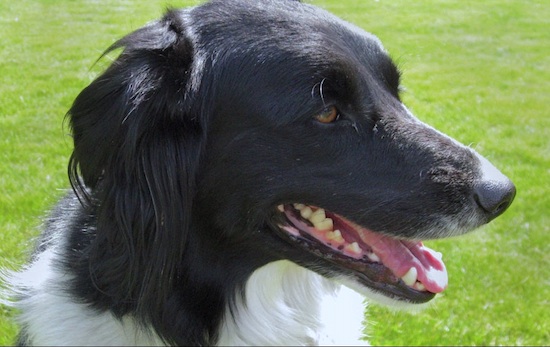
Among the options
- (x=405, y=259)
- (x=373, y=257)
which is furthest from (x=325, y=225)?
(x=405, y=259)

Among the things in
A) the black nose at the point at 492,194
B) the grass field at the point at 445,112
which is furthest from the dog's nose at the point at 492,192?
the grass field at the point at 445,112

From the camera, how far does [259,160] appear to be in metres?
2.00

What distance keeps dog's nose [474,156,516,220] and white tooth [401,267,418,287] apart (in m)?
0.30

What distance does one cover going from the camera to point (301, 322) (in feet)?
7.63

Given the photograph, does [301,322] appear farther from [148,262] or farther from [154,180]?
[154,180]

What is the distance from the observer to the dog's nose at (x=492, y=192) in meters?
1.97

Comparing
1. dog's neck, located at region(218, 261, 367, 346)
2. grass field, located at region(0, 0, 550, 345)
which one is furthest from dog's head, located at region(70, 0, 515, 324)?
grass field, located at region(0, 0, 550, 345)

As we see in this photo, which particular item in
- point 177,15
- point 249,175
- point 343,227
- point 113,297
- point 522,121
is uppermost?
point 177,15

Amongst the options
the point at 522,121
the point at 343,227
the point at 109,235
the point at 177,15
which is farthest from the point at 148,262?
the point at 522,121

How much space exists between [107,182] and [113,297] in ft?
1.31

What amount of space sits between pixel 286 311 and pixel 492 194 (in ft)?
2.66

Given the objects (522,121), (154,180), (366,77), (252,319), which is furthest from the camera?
(522,121)

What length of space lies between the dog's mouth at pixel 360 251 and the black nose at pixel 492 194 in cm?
27

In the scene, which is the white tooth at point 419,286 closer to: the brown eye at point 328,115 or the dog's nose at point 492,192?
the dog's nose at point 492,192
